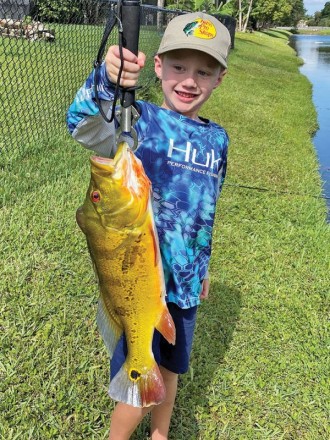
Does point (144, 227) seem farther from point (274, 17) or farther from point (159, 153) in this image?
point (274, 17)

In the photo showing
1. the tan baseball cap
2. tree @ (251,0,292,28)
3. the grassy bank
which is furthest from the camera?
tree @ (251,0,292,28)

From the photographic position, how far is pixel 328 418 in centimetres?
284

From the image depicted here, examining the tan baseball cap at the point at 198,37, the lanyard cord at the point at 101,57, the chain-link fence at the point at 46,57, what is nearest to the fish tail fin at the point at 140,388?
the lanyard cord at the point at 101,57

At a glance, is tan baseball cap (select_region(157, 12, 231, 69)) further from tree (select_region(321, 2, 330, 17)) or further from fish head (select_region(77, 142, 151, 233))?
tree (select_region(321, 2, 330, 17))

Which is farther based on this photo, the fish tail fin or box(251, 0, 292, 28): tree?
box(251, 0, 292, 28): tree

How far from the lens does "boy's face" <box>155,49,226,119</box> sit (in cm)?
190

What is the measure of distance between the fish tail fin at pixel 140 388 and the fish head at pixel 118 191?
2.03 feet

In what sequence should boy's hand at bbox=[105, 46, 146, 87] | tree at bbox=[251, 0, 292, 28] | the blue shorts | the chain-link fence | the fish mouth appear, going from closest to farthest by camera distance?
the fish mouth → boy's hand at bbox=[105, 46, 146, 87] → the blue shorts → the chain-link fence → tree at bbox=[251, 0, 292, 28]

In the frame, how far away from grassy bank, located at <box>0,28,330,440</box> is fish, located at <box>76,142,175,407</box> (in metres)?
0.91

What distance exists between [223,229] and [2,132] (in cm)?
281

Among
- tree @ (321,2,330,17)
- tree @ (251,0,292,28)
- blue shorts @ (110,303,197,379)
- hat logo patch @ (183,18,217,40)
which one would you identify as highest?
hat logo patch @ (183,18,217,40)

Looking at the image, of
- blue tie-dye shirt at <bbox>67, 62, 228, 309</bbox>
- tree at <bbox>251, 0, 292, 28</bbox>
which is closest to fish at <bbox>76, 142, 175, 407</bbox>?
blue tie-dye shirt at <bbox>67, 62, 228, 309</bbox>

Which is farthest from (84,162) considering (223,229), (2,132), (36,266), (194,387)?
(194,387)

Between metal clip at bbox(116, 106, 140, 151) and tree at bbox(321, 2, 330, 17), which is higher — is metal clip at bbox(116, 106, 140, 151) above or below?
above
